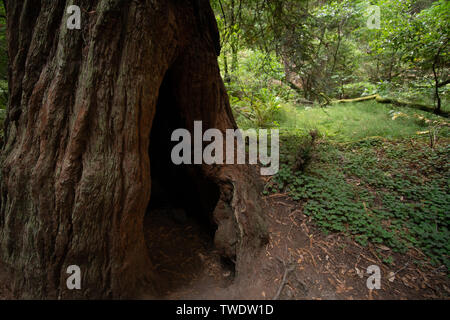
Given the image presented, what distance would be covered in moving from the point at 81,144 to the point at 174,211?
1.95m

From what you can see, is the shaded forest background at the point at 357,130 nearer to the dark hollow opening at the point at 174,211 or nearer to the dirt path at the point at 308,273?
the dirt path at the point at 308,273

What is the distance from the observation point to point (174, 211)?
3.41 m

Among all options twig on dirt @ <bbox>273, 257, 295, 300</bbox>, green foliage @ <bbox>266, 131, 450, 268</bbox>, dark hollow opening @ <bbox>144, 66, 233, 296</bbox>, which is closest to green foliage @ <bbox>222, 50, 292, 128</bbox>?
green foliage @ <bbox>266, 131, 450, 268</bbox>

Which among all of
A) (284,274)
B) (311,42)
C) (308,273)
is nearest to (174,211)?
(284,274)

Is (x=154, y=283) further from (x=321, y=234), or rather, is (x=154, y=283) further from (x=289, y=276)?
(x=321, y=234)

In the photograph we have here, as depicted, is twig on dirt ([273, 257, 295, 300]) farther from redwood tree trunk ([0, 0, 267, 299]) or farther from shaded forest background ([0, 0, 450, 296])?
redwood tree trunk ([0, 0, 267, 299])

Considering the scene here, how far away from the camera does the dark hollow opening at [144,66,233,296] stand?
255cm

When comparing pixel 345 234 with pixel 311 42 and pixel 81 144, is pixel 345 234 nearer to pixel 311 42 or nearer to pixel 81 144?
pixel 81 144

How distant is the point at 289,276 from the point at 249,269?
1.33 ft

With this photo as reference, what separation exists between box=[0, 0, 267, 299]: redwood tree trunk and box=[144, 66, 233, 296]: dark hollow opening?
1.95 ft

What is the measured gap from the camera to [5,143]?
6.73 ft

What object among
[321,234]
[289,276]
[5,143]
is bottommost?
[289,276]
